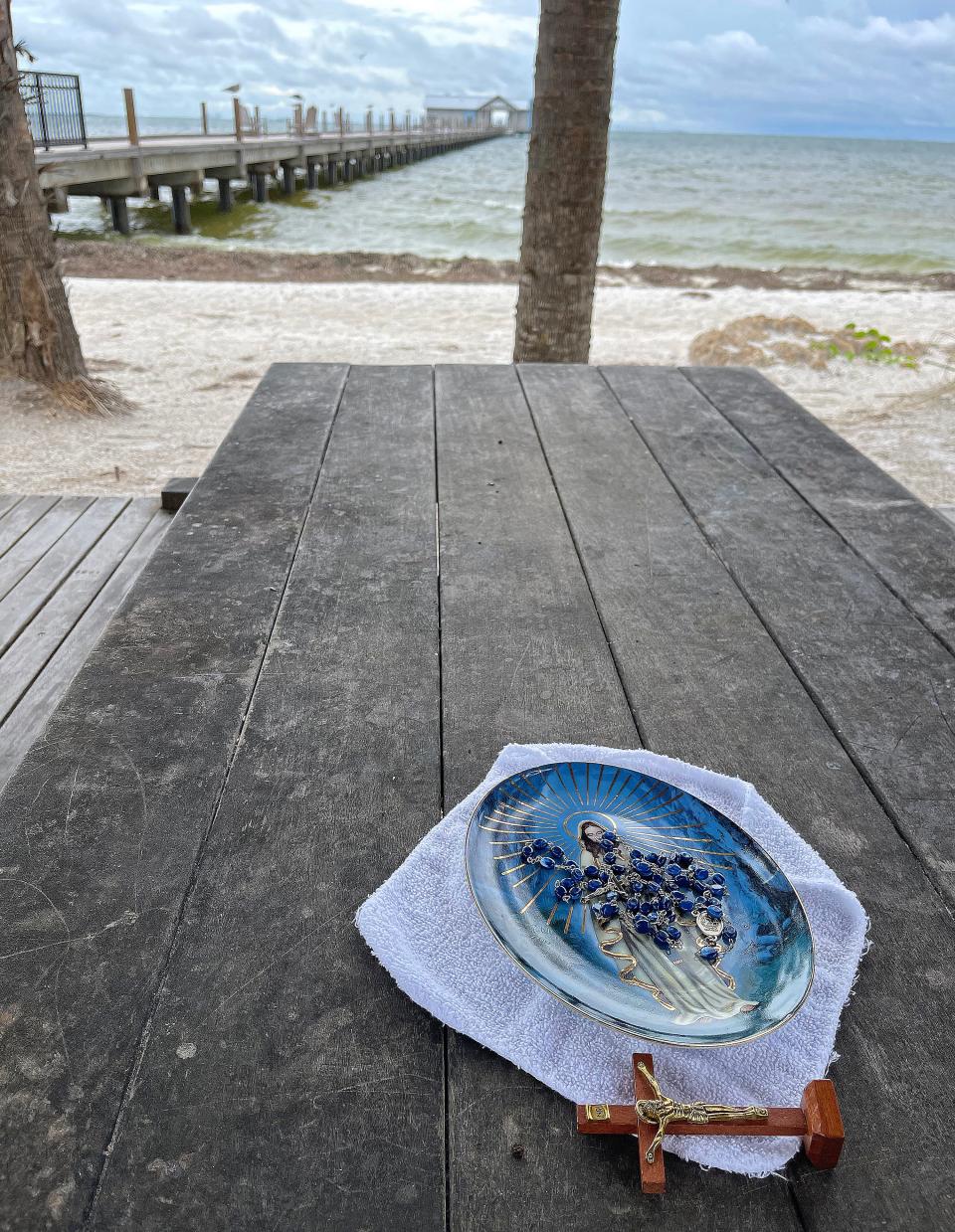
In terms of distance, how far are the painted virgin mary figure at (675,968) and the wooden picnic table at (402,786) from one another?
115mm

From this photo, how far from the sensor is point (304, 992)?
83cm

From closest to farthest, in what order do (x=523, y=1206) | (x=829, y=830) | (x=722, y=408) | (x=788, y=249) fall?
(x=523, y=1206) < (x=829, y=830) < (x=722, y=408) < (x=788, y=249)

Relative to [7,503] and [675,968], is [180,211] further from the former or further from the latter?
[675,968]

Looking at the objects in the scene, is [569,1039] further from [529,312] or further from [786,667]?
[529,312]

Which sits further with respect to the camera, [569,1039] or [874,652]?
[874,652]

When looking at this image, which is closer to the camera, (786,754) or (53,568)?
(786,754)

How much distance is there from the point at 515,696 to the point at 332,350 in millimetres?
6071

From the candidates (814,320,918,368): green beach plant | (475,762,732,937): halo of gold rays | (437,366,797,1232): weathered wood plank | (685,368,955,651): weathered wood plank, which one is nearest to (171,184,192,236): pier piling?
(814,320,918,368): green beach plant

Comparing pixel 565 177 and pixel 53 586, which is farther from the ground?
pixel 565 177

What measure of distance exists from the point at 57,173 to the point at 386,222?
848 centimetres

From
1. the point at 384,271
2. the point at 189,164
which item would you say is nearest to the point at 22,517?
the point at 384,271

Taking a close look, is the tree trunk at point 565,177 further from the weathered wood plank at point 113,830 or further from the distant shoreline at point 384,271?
the distant shoreline at point 384,271

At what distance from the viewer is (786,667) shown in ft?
4.53

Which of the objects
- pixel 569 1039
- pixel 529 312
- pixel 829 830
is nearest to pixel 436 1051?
pixel 569 1039
